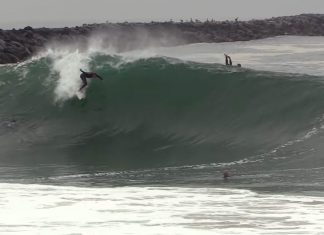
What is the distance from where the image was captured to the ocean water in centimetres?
995

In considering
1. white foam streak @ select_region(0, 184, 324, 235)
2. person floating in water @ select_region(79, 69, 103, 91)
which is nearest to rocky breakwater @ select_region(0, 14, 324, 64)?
person floating in water @ select_region(79, 69, 103, 91)

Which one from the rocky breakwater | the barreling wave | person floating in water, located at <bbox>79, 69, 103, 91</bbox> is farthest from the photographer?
the rocky breakwater

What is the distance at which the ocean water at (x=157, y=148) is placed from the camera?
9.95 m

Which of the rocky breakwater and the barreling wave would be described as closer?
the barreling wave

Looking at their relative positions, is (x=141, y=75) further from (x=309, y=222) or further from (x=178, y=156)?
(x=309, y=222)

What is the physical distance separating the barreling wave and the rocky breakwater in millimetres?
21395

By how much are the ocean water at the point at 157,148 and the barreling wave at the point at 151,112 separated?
0.05 meters

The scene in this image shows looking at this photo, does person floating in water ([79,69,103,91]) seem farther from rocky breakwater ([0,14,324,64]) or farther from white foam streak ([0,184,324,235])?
rocky breakwater ([0,14,324,64])

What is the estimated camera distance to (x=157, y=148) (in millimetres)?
17984

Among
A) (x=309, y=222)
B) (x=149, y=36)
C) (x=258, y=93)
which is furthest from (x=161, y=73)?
(x=149, y=36)

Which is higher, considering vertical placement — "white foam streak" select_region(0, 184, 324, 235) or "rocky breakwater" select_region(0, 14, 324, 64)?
"rocky breakwater" select_region(0, 14, 324, 64)

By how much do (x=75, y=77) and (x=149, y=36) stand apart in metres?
44.9

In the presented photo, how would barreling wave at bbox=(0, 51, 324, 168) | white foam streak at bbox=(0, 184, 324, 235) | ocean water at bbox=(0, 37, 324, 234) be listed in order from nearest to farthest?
1. white foam streak at bbox=(0, 184, 324, 235)
2. ocean water at bbox=(0, 37, 324, 234)
3. barreling wave at bbox=(0, 51, 324, 168)

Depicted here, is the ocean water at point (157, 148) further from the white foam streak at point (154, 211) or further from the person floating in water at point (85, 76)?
the person floating in water at point (85, 76)
